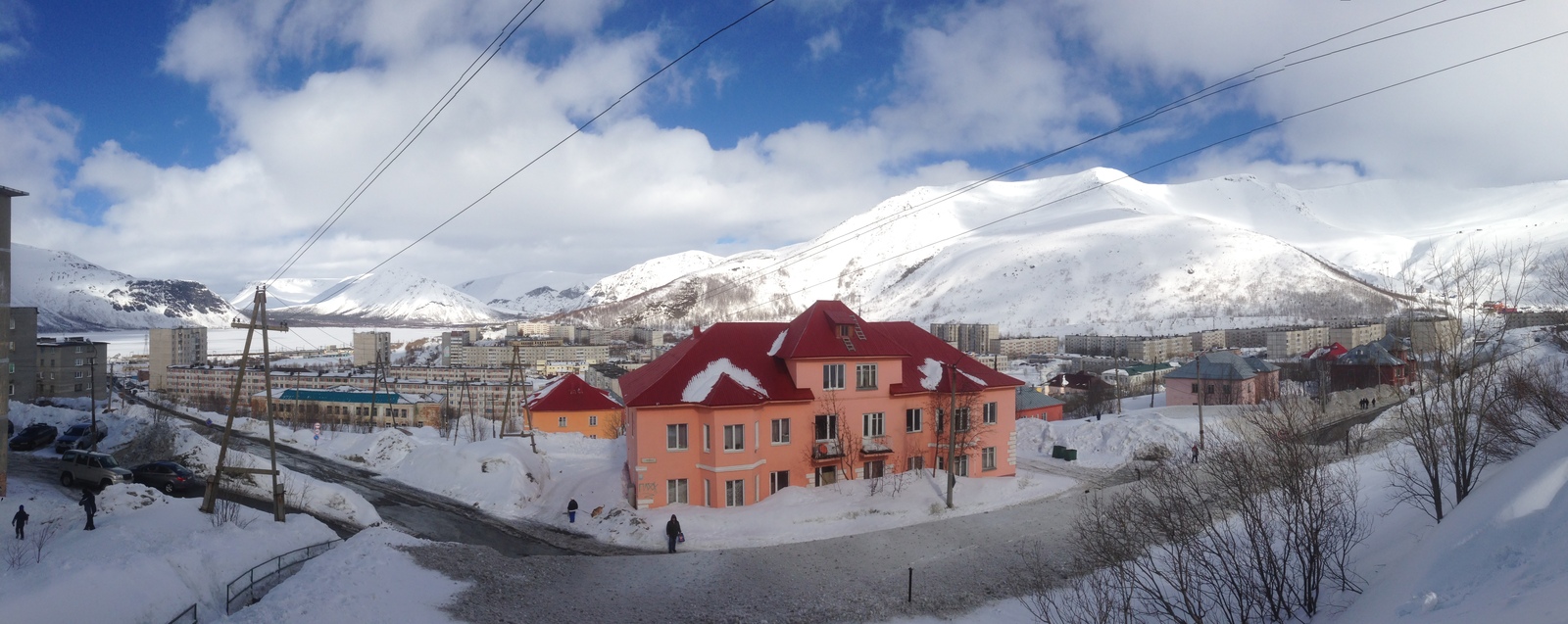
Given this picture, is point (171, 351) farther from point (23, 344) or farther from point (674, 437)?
point (674, 437)

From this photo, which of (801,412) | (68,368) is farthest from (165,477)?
(68,368)

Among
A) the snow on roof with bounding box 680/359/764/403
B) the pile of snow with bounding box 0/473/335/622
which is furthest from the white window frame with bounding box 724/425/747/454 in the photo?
the pile of snow with bounding box 0/473/335/622

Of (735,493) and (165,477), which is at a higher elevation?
(165,477)

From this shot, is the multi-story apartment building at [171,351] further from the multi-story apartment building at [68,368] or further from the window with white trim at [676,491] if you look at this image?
the window with white trim at [676,491]

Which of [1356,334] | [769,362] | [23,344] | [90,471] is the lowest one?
[90,471]

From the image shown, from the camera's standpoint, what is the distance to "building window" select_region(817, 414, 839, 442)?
29.4 m

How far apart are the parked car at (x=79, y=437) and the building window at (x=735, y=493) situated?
37.0 meters

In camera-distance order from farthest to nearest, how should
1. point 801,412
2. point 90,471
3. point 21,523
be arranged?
point 801,412, point 90,471, point 21,523

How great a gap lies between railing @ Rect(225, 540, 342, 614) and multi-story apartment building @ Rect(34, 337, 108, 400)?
2721 inches

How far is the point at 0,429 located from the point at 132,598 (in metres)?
16.2

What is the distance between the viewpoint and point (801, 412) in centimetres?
2897

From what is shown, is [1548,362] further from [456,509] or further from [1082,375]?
[1082,375]

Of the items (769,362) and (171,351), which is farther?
(171,351)

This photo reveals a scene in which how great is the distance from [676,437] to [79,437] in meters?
38.8
